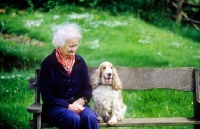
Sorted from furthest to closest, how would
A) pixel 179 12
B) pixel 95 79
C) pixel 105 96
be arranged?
pixel 179 12, pixel 95 79, pixel 105 96

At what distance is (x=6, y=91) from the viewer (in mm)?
6305

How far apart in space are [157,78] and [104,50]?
4.73 meters

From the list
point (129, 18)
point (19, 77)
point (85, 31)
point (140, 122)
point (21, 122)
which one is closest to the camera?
point (140, 122)

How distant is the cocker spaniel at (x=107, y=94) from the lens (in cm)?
409

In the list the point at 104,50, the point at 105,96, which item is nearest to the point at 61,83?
the point at 105,96

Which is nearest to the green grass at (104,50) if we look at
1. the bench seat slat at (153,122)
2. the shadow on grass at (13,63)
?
the shadow on grass at (13,63)

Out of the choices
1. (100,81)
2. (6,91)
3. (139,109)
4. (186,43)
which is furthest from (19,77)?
(186,43)

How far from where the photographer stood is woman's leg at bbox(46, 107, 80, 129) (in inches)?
148

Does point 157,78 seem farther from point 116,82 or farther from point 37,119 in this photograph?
point 37,119

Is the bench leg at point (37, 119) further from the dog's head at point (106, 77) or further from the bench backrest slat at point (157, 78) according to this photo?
the bench backrest slat at point (157, 78)

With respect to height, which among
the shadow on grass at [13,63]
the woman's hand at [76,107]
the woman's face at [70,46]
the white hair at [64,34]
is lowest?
the shadow on grass at [13,63]

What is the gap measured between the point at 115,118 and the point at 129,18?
8521 millimetres

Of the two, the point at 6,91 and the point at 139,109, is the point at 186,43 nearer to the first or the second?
the point at 139,109

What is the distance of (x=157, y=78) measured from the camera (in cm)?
456
